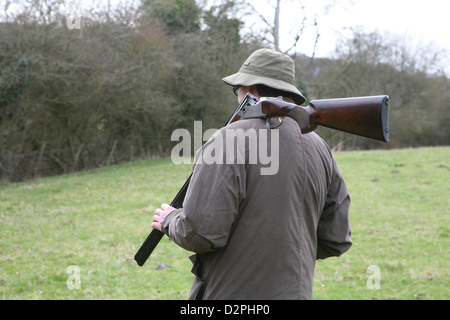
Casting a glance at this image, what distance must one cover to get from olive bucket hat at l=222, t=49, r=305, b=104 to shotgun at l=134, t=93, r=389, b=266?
0.48 feet

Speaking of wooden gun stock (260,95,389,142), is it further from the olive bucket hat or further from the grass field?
the grass field

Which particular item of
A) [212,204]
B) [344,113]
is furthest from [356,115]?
[212,204]

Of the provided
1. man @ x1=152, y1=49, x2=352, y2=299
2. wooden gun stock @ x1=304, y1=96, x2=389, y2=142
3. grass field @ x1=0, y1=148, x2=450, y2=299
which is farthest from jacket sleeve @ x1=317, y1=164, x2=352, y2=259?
grass field @ x1=0, y1=148, x2=450, y2=299

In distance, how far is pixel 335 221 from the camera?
2.78 m

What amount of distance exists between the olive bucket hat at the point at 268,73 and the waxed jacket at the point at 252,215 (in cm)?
26

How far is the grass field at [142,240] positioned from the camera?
20.7ft

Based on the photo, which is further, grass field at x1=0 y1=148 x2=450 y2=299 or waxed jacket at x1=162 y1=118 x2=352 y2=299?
grass field at x1=0 y1=148 x2=450 y2=299

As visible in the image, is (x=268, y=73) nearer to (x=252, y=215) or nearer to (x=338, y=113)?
(x=338, y=113)

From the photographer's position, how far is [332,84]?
28.5 meters

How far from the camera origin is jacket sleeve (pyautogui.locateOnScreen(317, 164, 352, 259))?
2771 millimetres

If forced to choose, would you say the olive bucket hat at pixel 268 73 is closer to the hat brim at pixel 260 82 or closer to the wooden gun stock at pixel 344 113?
the hat brim at pixel 260 82

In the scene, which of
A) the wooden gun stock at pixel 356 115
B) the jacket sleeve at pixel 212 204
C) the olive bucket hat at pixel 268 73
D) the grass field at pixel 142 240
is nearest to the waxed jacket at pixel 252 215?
the jacket sleeve at pixel 212 204

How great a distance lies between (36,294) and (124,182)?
1044 cm

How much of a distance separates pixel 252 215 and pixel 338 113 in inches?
27.8
